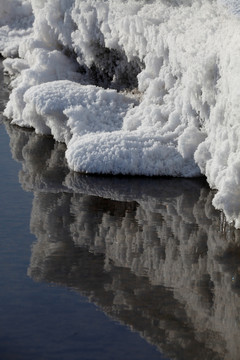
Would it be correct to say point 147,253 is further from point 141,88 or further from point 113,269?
point 141,88

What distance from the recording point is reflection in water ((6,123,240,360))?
452 cm

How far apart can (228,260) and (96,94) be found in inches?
123

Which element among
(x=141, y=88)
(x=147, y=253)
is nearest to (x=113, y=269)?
(x=147, y=253)

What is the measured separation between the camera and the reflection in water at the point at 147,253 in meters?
4.52

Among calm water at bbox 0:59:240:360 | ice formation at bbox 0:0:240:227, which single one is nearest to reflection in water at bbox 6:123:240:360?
calm water at bbox 0:59:240:360

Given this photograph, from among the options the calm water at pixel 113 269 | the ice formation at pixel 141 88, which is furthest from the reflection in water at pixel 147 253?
the ice formation at pixel 141 88

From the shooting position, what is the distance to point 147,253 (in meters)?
5.52

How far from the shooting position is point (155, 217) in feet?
20.1

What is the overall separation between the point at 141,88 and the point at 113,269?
310cm

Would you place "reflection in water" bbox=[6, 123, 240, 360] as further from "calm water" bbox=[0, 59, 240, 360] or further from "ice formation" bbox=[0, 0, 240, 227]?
"ice formation" bbox=[0, 0, 240, 227]

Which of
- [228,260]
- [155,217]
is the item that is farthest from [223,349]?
[155,217]

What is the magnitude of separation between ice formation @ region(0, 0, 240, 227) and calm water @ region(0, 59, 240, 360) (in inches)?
9.8

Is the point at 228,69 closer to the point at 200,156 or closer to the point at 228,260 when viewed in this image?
the point at 200,156

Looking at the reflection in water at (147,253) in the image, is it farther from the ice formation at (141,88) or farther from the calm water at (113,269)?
the ice formation at (141,88)
